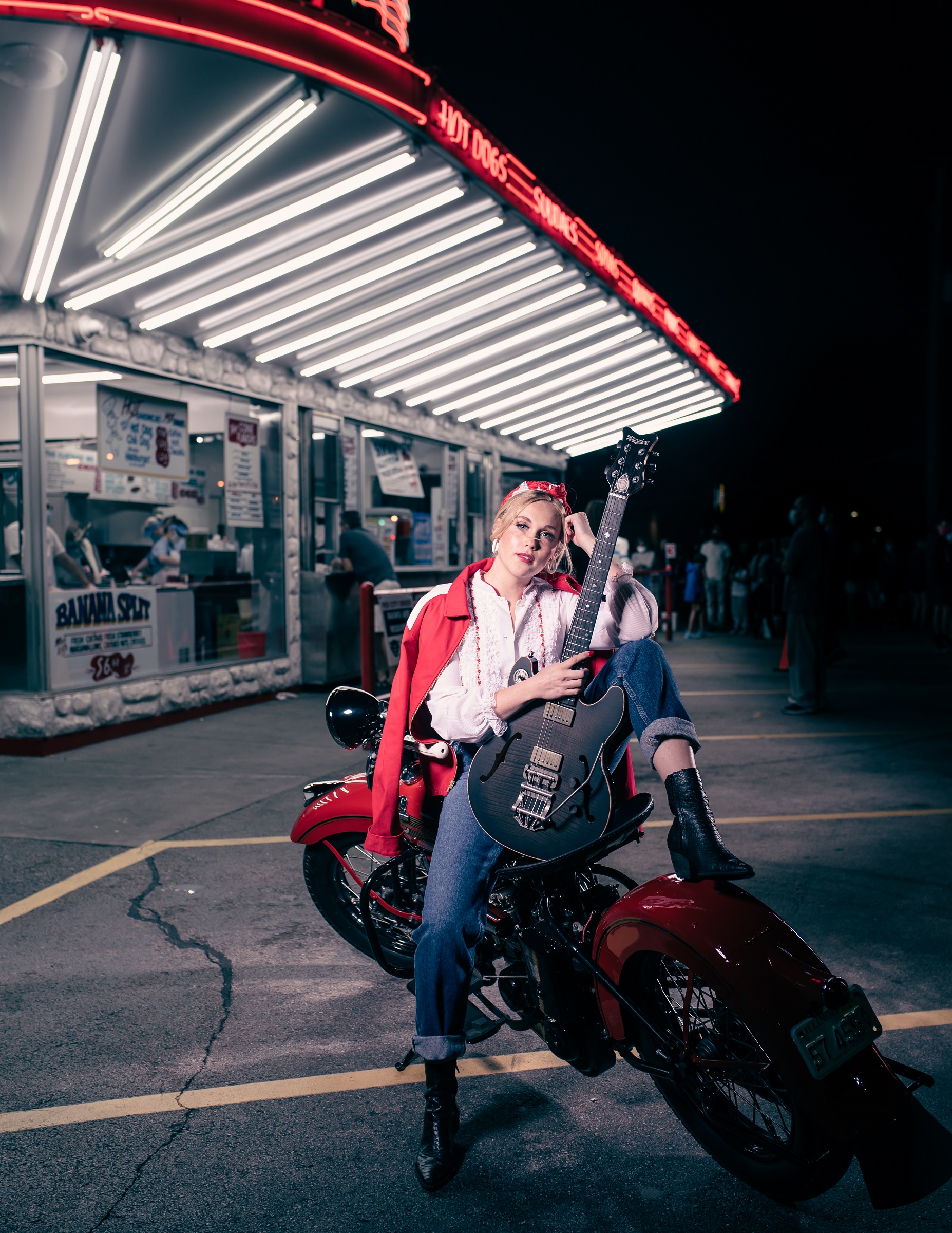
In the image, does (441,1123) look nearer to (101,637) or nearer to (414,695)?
(414,695)

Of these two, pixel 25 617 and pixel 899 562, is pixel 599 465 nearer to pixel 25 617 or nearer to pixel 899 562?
pixel 899 562

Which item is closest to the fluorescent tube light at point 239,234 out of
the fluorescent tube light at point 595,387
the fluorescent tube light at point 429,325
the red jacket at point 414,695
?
the fluorescent tube light at point 429,325

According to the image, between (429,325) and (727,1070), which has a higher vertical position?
(429,325)

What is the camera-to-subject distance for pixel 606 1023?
2533mm

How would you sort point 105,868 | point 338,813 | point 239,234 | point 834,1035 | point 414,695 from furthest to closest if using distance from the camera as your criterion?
1. point 239,234
2. point 105,868
3. point 338,813
4. point 414,695
5. point 834,1035

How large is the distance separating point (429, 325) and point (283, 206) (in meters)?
3.34

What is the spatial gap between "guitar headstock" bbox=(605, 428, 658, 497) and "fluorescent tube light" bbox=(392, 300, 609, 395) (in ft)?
28.7

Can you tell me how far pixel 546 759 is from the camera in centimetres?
246

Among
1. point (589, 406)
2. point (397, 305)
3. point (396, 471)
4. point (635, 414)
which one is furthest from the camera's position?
point (635, 414)

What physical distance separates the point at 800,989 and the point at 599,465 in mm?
20402

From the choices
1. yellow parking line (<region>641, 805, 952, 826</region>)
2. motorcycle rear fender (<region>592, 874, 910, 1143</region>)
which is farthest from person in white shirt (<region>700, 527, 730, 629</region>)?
motorcycle rear fender (<region>592, 874, 910, 1143</region>)

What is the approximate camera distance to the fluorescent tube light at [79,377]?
7754 mm

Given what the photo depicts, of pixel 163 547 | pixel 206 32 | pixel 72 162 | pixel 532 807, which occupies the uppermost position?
pixel 206 32

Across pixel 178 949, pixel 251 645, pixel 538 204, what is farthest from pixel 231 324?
pixel 178 949
